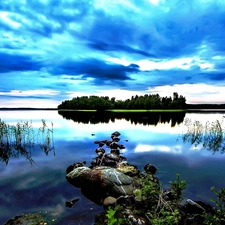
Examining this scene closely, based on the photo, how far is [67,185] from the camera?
1128 centimetres

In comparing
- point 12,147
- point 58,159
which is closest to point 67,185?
point 58,159

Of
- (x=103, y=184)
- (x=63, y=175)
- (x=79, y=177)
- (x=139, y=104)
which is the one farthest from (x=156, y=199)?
(x=139, y=104)

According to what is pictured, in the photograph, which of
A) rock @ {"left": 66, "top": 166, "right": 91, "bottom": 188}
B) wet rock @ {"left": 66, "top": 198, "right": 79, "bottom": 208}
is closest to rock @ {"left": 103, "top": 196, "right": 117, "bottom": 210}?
wet rock @ {"left": 66, "top": 198, "right": 79, "bottom": 208}

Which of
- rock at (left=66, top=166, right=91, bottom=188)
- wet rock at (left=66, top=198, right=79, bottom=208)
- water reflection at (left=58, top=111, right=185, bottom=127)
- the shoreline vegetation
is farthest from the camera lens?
the shoreline vegetation

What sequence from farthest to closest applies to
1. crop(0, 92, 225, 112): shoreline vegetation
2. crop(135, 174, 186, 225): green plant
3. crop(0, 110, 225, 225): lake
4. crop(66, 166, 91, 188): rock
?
1. crop(0, 92, 225, 112): shoreline vegetation
2. crop(66, 166, 91, 188): rock
3. crop(0, 110, 225, 225): lake
4. crop(135, 174, 186, 225): green plant

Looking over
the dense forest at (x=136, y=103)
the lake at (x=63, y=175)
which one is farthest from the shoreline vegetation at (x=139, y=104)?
the lake at (x=63, y=175)

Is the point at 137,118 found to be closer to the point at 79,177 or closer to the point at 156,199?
the point at 79,177

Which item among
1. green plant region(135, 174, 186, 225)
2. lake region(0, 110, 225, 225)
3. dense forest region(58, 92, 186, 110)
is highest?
dense forest region(58, 92, 186, 110)

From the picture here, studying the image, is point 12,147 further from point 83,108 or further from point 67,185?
point 83,108

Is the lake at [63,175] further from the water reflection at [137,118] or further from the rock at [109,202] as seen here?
the water reflection at [137,118]

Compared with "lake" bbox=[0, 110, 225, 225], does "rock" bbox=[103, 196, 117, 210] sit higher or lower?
higher

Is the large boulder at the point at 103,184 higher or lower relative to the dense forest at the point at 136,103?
lower

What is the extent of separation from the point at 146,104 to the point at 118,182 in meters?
145

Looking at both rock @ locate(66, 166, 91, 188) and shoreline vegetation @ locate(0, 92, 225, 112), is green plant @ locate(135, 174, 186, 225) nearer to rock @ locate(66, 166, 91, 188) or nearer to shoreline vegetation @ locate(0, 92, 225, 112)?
rock @ locate(66, 166, 91, 188)
